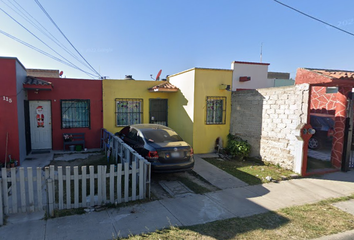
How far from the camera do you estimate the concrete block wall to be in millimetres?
7351

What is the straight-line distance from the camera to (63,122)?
396 inches

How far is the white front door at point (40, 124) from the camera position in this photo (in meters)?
9.59

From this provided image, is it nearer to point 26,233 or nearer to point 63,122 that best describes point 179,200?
point 26,233

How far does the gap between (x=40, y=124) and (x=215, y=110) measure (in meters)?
7.89

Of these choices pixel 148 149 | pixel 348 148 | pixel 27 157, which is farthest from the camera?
pixel 27 157

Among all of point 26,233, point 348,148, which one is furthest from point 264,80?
point 26,233

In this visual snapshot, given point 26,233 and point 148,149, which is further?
point 148,149

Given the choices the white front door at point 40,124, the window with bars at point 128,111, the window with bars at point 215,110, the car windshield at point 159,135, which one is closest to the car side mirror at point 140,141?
the car windshield at point 159,135

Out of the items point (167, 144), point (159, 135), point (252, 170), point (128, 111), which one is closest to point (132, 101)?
point (128, 111)

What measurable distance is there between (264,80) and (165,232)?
13.4 meters

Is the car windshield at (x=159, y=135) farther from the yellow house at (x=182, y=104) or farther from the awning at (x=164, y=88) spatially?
the awning at (x=164, y=88)

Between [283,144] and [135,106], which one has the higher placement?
[135,106]

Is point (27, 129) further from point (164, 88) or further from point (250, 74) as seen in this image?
point (250, 74)

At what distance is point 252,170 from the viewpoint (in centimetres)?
759
